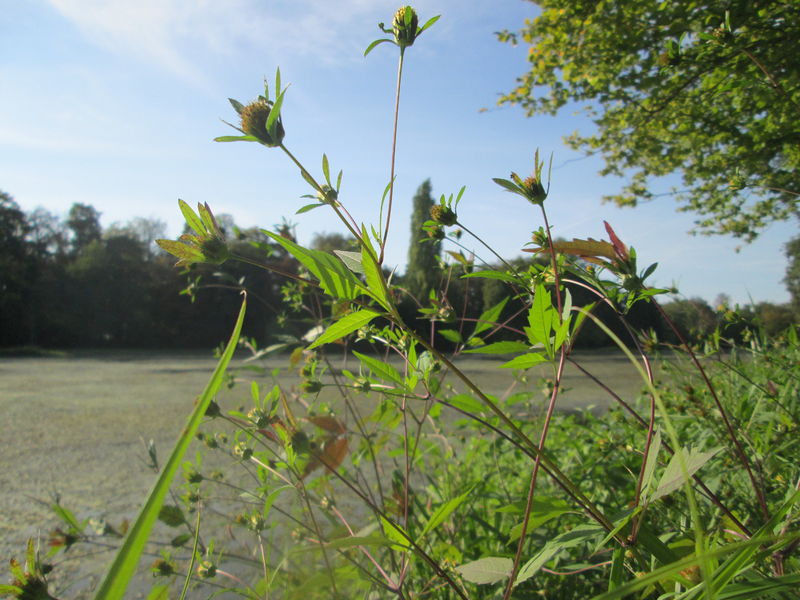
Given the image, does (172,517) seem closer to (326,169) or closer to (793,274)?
(326,169)

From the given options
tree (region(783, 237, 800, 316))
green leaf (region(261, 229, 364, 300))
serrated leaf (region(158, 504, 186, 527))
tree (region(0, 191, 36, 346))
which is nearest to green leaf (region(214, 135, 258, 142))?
green leaf (region(261, 229, 364, 300))

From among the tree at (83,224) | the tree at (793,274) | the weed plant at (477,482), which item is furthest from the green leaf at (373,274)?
the tree at (83,224)

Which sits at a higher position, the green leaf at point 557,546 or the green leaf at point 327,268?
the green leaf at point 327,268

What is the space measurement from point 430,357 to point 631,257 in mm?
240

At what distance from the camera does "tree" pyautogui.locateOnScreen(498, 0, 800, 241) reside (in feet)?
5.66

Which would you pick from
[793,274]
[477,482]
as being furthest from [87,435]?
[793,274]

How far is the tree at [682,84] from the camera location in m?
1.73

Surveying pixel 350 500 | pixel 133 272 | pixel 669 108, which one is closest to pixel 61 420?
pixel 350 500

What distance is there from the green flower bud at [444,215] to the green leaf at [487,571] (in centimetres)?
35

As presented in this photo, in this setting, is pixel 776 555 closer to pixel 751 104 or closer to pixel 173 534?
pixel 173 534

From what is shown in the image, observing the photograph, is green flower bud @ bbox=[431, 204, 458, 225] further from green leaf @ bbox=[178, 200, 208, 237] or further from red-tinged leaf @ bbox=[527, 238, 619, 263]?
green leaf @ bbox=[178, 200, 208, 237]

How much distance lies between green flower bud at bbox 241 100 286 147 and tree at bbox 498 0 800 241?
1.52m

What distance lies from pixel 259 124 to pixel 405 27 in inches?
7.7

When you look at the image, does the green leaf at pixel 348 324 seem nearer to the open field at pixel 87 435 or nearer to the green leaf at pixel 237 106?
the green leaf at pixel 237 106
